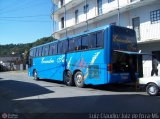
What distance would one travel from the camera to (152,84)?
1332 centimetres

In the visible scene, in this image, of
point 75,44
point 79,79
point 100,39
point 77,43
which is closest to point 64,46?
point 75,44

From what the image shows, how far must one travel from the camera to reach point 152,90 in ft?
43.7

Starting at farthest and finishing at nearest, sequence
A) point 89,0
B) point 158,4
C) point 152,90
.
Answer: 1. point 89,0
2. point 158,4
3. point 152,90

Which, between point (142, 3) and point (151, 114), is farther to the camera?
point (142, 3)

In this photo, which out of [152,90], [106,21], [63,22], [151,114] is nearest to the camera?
[151,114]

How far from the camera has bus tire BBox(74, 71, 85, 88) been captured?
1761 centimetres

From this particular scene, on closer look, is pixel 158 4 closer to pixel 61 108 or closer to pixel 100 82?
pixel 100 82

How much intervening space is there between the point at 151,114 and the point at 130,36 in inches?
344

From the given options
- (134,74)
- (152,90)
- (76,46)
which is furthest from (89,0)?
(152,90)

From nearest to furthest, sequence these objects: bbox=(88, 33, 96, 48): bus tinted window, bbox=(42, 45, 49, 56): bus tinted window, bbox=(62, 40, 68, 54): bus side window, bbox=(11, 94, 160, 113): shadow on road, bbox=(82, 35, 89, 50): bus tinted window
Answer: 1. bbox=(11, 94, 160, 113): shadow on road
2. bbox=(88, 33, 96, 48): bus tinted window
3. bbox=(82, 35, 89, 50): bus tinted window
4. bbox=(62, 40, 68, 54): bus side window
5. bbox=(42, 45, 49, 56): bus tinted window

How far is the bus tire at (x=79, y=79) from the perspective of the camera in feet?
57.8

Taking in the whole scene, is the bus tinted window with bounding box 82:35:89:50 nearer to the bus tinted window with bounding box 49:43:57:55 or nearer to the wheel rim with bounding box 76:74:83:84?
the wheel rim with bounding box 76:74:83:84

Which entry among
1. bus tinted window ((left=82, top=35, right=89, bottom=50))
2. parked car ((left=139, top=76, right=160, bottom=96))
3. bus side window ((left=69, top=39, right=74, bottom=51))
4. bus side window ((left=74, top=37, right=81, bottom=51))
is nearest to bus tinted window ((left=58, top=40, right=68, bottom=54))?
bus side window ((left=69, top=39, right=74, bottom=51))

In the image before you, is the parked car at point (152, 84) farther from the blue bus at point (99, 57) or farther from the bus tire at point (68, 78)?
the bus tire at point (68, 78)
